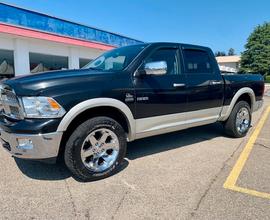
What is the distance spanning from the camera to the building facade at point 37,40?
1252 centimetres

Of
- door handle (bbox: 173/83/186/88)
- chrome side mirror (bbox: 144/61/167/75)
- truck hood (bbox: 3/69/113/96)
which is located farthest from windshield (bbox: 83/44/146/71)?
door handle (bbox: 173/83/186/88)

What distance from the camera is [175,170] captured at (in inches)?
161

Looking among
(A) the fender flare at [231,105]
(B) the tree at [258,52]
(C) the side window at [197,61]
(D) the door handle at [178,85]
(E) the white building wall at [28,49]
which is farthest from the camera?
(B) the tree at [258,52]

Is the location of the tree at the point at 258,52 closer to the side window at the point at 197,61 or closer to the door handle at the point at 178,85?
the side window at the point at 197,61

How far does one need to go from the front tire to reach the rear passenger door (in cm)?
161

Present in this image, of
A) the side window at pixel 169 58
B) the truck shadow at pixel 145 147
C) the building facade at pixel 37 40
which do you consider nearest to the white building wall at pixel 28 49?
the building facade at pixel 37 40

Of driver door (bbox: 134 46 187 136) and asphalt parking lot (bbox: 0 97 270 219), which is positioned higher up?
driver door (bbox: 134 46 187 136)

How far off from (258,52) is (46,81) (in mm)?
58561

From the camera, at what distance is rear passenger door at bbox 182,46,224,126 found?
4.84 meters

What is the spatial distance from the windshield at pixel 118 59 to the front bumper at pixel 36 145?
1.57 meters

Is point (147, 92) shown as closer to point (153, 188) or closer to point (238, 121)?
point (153, 188)

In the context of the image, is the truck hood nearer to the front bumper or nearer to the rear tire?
the front bumper

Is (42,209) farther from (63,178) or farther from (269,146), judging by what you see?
(269,146)

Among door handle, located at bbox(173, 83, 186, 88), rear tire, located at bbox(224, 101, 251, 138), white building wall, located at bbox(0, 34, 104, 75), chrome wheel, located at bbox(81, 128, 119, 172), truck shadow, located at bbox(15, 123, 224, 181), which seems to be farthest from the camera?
white building wall, located at bbox(0, 34, 104, 75)
